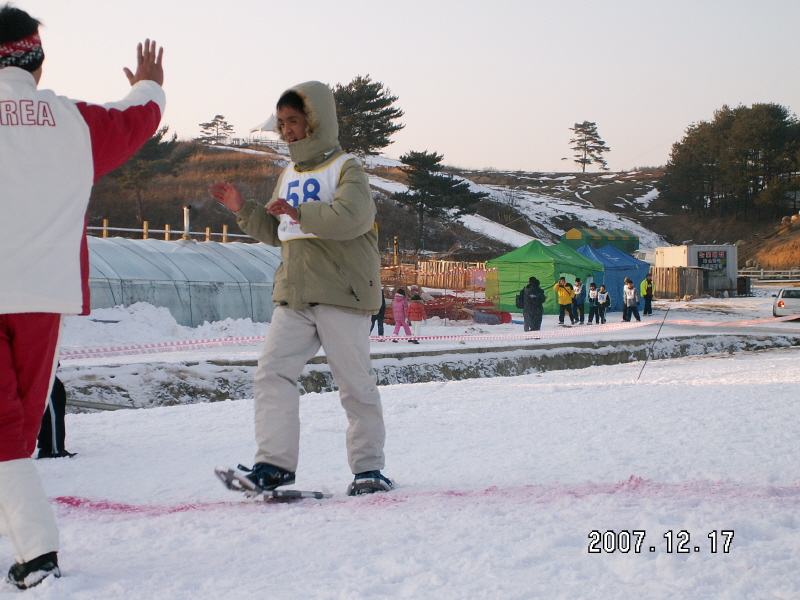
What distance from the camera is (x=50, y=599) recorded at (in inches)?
81.2

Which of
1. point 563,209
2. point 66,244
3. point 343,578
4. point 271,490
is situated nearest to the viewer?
point 343,578

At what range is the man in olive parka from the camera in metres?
3.32

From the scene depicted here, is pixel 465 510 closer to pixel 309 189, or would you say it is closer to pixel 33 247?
pixel 309 189

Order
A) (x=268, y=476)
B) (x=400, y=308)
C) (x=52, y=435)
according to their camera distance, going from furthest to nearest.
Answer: (x=400, y=308)
(x=52, y=435)
(x=268, y=476)

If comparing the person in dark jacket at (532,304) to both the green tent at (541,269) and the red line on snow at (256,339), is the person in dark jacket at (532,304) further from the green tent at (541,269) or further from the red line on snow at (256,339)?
the green tent at (541,269)

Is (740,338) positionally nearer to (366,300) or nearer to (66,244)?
(366,300)

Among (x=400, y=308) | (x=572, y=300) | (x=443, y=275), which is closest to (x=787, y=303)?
(x=572, y=300)

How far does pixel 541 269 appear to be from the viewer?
90.8ft

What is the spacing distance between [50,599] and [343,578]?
0.80 meters

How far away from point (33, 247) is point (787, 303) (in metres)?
26.9

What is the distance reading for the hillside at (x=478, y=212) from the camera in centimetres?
5409

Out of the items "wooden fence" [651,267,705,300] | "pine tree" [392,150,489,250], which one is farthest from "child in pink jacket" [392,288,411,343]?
"pine tree" [392,150,489,250]

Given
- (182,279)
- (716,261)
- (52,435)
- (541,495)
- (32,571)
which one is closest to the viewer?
(32,571)

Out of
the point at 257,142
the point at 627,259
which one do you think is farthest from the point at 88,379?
the point at 257,142
